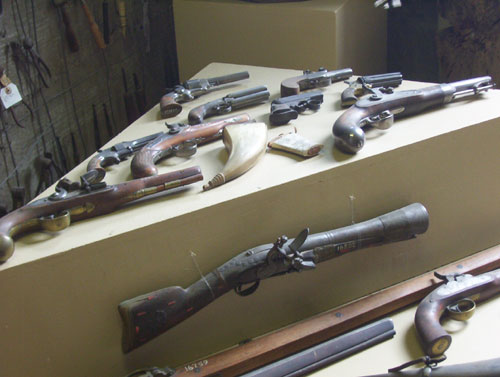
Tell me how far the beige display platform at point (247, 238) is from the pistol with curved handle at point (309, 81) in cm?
10

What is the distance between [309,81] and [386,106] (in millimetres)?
404

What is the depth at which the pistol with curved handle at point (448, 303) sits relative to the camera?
1.54 metres

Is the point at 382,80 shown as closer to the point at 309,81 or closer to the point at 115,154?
the point at 309,81

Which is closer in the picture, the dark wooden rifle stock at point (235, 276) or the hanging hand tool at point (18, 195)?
the dark wooden rifle stock at point (235, 276)

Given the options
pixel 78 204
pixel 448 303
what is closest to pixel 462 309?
pixel 448 303

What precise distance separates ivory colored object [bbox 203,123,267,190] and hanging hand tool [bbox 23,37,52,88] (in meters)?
1.09

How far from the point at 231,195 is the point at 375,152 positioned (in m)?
0.46

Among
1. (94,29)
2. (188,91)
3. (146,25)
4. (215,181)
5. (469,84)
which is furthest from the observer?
(146,25)

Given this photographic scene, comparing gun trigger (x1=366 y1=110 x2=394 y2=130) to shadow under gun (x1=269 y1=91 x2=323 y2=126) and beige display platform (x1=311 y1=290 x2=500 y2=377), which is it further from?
beige display platform (x1=311 y1=290 x2=500 y2=377)

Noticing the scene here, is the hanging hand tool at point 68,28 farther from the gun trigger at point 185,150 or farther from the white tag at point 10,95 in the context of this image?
the gun trigger at point 185,150

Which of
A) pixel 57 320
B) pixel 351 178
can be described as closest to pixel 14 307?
pixel 57 320

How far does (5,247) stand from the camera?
4.36 feet

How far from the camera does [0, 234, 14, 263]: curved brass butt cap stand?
4.35 feet

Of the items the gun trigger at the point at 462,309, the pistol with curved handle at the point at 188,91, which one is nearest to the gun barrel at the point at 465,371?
the gun trigger at the point at 462,309
